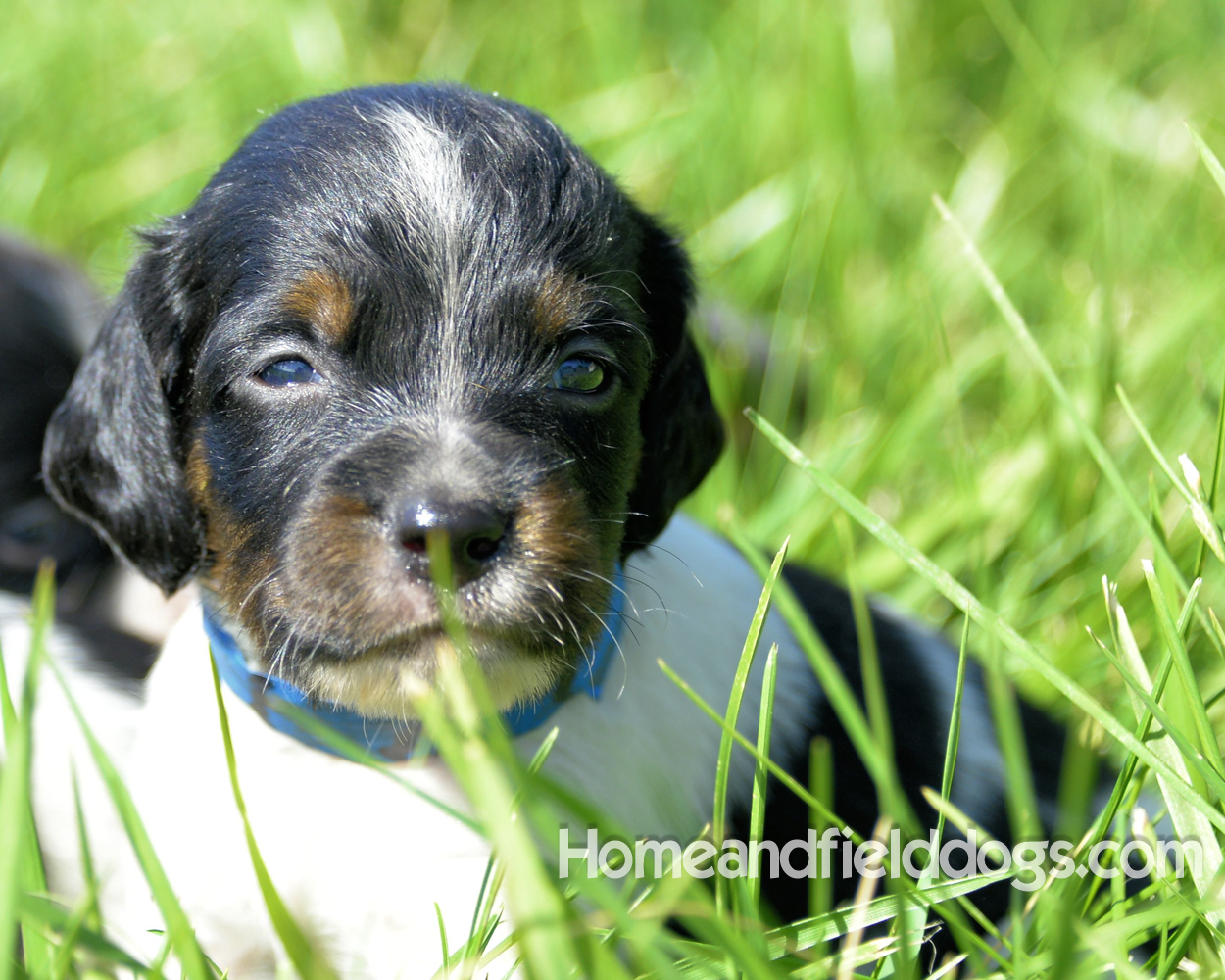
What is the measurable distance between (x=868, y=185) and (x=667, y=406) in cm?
300

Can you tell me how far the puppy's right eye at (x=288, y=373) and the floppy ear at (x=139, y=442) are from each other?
31 cm

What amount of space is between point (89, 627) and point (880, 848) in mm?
2454

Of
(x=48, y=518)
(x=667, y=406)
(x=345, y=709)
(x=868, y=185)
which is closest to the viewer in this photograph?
(x=345, y=709)

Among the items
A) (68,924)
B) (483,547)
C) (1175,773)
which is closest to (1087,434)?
(1175,773)

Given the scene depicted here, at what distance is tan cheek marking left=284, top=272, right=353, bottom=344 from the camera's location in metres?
2.16

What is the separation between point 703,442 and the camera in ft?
9.06

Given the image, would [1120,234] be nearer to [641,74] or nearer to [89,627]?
[641,74]

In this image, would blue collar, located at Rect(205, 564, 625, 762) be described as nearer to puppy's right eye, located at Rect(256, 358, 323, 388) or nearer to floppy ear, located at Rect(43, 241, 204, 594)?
floppy ear, located at Rect(43, 241, 204, 594)

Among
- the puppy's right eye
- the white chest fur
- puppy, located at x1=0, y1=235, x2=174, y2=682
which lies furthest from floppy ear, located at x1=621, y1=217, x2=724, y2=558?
puppy, located at x1=0, y1=235, x2=174, y2=682

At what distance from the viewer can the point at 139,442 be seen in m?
2.45

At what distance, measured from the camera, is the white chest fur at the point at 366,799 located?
7.75ft

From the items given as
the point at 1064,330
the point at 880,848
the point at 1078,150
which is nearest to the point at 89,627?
the point at 880,848

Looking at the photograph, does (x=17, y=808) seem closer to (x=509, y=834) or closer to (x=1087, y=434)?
(x=509, y=834)

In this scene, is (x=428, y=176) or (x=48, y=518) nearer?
(x=428, y=176)
